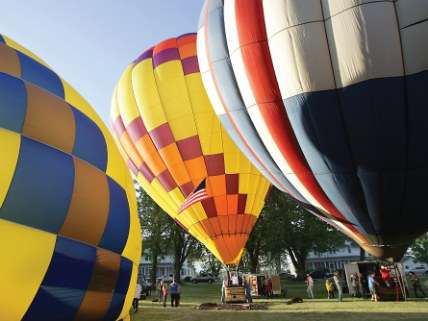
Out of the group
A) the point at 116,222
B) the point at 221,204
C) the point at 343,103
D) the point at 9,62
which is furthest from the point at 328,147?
the point at 221,204

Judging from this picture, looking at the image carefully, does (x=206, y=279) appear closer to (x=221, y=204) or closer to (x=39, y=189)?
(x=221, y=204)

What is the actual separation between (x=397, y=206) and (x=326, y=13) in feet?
9.79

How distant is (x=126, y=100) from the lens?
1226 cm

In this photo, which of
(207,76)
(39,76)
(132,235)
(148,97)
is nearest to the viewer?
(132,235)

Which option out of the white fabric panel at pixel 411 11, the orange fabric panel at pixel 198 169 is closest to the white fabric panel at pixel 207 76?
the orange fabric panel at pixel 198 169

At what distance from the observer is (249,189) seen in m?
11.3

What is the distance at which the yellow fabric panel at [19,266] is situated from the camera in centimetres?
335

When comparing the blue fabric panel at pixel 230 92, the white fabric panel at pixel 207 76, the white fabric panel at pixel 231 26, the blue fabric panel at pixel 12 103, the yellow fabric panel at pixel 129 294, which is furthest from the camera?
the white fabric panel at pixel 207 76

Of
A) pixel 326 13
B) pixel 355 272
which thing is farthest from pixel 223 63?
pixel 355 272

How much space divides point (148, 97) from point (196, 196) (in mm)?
3357

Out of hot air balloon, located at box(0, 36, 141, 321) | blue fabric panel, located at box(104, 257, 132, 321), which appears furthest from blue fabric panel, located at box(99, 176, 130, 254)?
blue fabric panel, located at box(104, 257, 132, 321)

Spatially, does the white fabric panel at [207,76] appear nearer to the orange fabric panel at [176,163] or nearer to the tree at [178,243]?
the orange fabric panel at [176,163]

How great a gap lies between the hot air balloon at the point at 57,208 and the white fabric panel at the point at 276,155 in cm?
262

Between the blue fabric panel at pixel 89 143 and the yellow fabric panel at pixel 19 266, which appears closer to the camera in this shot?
the yellow fabric panel at pixel 19 266
